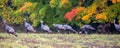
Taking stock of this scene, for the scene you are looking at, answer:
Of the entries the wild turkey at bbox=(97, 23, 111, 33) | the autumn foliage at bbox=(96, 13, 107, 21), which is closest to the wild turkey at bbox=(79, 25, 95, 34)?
the autumn foliage at bbox=(96, 13, 107, 21)

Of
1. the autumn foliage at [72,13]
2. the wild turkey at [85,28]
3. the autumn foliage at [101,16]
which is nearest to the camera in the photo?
the wild turkey at [85,28]

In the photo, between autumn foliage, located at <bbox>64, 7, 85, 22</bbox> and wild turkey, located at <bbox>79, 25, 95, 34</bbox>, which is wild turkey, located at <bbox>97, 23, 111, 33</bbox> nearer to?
wild turkey, located at <bbox>79, 25, 95, 34</bbox>

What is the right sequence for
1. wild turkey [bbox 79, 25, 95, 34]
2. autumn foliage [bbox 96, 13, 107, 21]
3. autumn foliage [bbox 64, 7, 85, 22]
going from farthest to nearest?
autumn foliage [bbox 64, 7, 85, 22] < autumn foliage [bbox 96, 13, 107, 21] < wild turkey [bbox 79, 25, 95, 34]

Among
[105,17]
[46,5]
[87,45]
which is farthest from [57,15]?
[87,45]

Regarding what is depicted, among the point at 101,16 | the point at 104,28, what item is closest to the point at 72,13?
the point at 101,16

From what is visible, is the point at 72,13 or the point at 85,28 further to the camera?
the point at 72,13

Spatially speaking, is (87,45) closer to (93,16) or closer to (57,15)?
(93,16)

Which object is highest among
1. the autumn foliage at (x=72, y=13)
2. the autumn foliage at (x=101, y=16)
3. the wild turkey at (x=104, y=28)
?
the autumn foliage at (x=72, y=13)

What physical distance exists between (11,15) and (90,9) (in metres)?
6.82

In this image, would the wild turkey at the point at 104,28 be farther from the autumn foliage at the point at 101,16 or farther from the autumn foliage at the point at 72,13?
the autumn foliage at the point at 72,13

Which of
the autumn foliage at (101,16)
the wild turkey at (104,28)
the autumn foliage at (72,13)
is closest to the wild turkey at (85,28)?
the autumn foliage at (101,16)

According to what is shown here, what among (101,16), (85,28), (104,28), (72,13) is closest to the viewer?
(85,28)

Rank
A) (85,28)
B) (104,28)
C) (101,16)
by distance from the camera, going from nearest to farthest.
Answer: (85,28)
(101,16)
(104,28)

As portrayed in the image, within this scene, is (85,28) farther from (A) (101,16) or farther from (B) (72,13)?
(B) (72,13)
